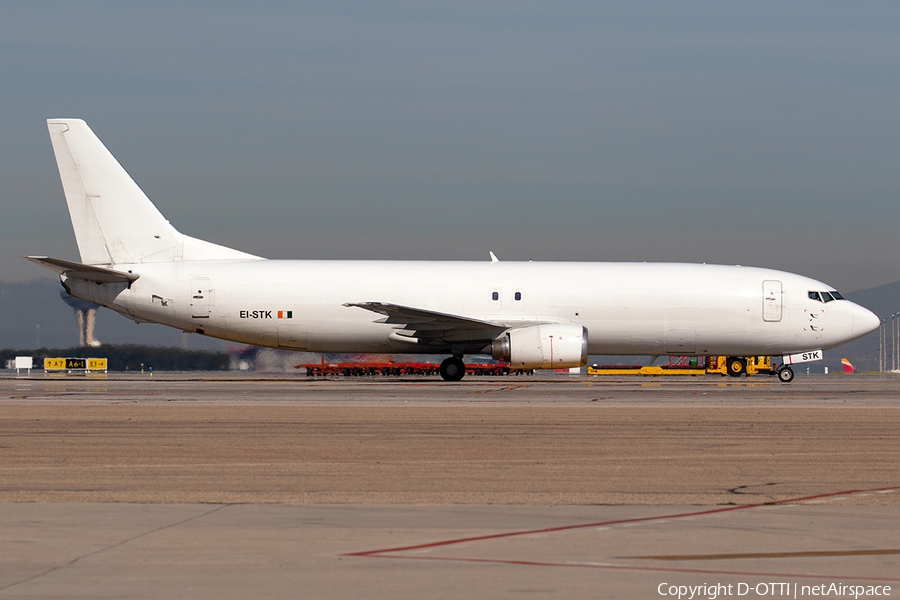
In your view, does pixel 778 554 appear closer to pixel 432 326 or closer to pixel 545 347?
pixel 545 347

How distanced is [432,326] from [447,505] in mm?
22784

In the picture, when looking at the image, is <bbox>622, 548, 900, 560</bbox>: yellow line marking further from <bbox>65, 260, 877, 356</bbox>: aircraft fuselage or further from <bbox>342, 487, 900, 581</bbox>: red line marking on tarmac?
<bbox>65, 260, 877, 356</bbox>: aircraft fuselage

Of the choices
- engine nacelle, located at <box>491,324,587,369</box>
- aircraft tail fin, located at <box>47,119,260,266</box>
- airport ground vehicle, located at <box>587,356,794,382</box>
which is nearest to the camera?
engine nacelle, located at <box>491,324,587,369</box>

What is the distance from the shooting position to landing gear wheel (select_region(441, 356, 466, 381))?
3275 centimetres

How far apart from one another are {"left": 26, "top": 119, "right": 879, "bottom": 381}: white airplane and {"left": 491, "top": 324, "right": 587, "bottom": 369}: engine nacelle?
584 millimetres

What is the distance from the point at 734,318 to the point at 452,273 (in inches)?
420

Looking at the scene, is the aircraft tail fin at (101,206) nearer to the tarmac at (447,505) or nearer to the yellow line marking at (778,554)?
the tarmac at (447,505)

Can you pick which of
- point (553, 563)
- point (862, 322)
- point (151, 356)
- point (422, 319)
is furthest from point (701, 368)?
point (553, 563)

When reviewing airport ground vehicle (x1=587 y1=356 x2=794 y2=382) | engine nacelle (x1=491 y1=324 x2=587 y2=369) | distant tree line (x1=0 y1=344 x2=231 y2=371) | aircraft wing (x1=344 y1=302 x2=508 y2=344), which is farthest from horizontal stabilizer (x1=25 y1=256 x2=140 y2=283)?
airport ground vehicle (x1=587 y1=356 x2=794 y2=382)

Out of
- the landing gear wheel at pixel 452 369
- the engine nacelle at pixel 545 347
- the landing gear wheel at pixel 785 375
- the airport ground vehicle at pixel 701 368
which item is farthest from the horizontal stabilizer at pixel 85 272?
the airport ground vehicle at pixel 701 368

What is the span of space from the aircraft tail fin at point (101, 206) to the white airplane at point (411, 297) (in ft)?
0.13

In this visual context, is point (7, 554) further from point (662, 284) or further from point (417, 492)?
point (662, 284)

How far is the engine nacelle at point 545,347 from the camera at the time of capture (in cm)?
3025

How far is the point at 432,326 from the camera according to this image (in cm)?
3136
